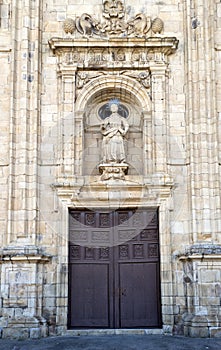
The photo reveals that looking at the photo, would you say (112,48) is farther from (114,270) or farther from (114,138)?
(114,270)

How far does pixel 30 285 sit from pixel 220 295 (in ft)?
12.2

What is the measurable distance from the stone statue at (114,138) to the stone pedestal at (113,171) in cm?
10

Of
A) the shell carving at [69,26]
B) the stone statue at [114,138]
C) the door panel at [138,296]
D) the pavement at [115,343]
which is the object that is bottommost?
the pavement at [115,343]

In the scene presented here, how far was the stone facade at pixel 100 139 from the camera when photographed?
10438 mm

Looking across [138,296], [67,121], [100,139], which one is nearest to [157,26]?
[100,139]

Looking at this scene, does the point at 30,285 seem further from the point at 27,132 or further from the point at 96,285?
the point at 27,132

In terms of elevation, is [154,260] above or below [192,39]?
below

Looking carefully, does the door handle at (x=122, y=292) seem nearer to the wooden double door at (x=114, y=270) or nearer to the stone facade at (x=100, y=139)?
the wooden double door at (x=114, y=270)

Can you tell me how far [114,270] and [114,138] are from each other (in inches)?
110

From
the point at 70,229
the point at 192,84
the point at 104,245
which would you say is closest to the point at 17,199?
the point at 70,229

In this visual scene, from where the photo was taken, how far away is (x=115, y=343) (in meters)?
9.55

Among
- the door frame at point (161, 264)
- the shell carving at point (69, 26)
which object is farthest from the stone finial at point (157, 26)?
the door frame at point (161, 264)

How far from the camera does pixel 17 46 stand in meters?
11.6

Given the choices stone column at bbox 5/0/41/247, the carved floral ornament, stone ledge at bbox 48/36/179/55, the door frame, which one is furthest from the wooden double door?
the carved floral ornament
